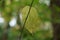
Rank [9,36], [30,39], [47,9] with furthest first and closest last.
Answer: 1. [9,36]
2. [30,39]
3. [47,9]

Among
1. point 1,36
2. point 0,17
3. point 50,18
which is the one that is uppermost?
point 50,18

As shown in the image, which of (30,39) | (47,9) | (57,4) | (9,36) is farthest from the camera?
(9,36)

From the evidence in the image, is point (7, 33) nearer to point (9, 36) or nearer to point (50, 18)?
point (9, 36)

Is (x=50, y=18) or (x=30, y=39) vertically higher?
(x=50, y=18)

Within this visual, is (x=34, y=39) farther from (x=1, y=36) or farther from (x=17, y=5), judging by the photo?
(x=17, y=5)

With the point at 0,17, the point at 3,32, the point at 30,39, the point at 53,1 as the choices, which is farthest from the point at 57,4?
the point at 3,32

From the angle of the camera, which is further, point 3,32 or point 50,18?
point 3,32
